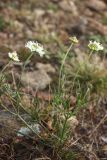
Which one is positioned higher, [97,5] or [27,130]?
[97,5]

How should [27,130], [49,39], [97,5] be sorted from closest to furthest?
1. [27,130]
2. [49,39]
3. [97,5]

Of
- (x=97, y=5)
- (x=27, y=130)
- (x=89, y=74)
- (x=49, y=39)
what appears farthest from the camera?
(x=97, y=5)

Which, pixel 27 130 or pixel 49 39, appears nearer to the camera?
pixel 27 130

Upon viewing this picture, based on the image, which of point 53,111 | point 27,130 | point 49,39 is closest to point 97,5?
point 49,39

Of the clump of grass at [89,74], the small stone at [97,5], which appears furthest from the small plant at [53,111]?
the small stone at [97,5]

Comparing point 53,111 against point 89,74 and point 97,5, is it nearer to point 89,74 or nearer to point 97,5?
point 89,74

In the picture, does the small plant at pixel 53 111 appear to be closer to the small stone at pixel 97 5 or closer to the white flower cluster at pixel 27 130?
the white flower cluster at pixel 27 130

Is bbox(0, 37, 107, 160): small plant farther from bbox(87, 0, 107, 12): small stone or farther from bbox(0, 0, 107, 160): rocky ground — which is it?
bbox(87, 0, 107, 12): small stone

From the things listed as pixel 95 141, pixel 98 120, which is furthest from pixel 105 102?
pixel 95 141

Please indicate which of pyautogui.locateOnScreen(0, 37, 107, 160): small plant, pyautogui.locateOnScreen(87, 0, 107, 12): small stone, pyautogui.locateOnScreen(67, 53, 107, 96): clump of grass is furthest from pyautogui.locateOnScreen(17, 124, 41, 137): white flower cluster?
pyautogui.locateOnScreen(87, 0, 107, 12): small stone
